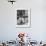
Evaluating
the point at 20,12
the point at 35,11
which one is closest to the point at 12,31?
the point at 20,12

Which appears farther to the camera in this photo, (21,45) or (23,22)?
(23,22)

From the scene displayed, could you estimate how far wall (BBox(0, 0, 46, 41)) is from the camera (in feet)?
14.4

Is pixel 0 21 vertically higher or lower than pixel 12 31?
higher

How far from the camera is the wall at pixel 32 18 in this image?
4402 millimetres

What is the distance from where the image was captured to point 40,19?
4.42 m

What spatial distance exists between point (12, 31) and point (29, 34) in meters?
0.53

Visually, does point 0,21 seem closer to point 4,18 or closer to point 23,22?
point 4,18

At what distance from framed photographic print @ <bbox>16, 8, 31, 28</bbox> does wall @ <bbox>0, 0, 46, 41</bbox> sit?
93mm

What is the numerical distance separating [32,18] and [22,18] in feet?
1.02

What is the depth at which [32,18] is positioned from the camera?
441 cm

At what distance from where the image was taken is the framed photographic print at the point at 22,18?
4410 millimetres

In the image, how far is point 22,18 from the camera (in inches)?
174

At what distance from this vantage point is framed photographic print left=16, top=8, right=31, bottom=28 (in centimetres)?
441

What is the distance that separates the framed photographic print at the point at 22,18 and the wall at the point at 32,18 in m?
0.09
